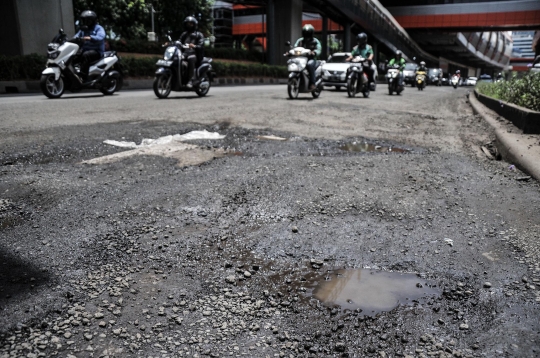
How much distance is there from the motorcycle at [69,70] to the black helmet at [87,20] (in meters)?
0.44

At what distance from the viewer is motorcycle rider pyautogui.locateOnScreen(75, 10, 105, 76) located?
1004cm

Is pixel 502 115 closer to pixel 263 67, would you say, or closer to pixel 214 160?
pixel 214 160

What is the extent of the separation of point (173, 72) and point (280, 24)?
24.0 meters

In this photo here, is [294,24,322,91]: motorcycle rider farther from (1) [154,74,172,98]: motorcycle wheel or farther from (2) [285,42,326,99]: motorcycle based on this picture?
(1) [154,74,172,98]: motorcycle wheel

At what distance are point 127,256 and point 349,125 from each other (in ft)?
15.8

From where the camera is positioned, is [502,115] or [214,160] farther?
[502,115]

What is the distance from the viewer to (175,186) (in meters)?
3.02

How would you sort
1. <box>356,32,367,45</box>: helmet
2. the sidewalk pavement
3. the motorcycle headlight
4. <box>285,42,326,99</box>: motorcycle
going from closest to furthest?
1. the sidewalk pavement
2. the motorcycle headlight
3. <box>285,42,326,99</box>: motorcycle
4. <box>356,32,367,45</box>: helmet

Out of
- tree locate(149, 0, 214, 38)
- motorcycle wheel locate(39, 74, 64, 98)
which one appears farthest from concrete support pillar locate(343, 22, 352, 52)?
Result: motorcycle wheel locate(39, 74, 64, 98)

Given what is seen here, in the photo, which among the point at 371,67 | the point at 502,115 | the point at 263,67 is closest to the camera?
the point at 502,115

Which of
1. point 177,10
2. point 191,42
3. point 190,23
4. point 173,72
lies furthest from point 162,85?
point 177,10

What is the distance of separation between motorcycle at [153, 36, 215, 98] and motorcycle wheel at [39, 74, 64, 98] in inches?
80.4

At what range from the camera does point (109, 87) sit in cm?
1107

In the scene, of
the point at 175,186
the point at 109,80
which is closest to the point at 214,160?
the point at 175,186
